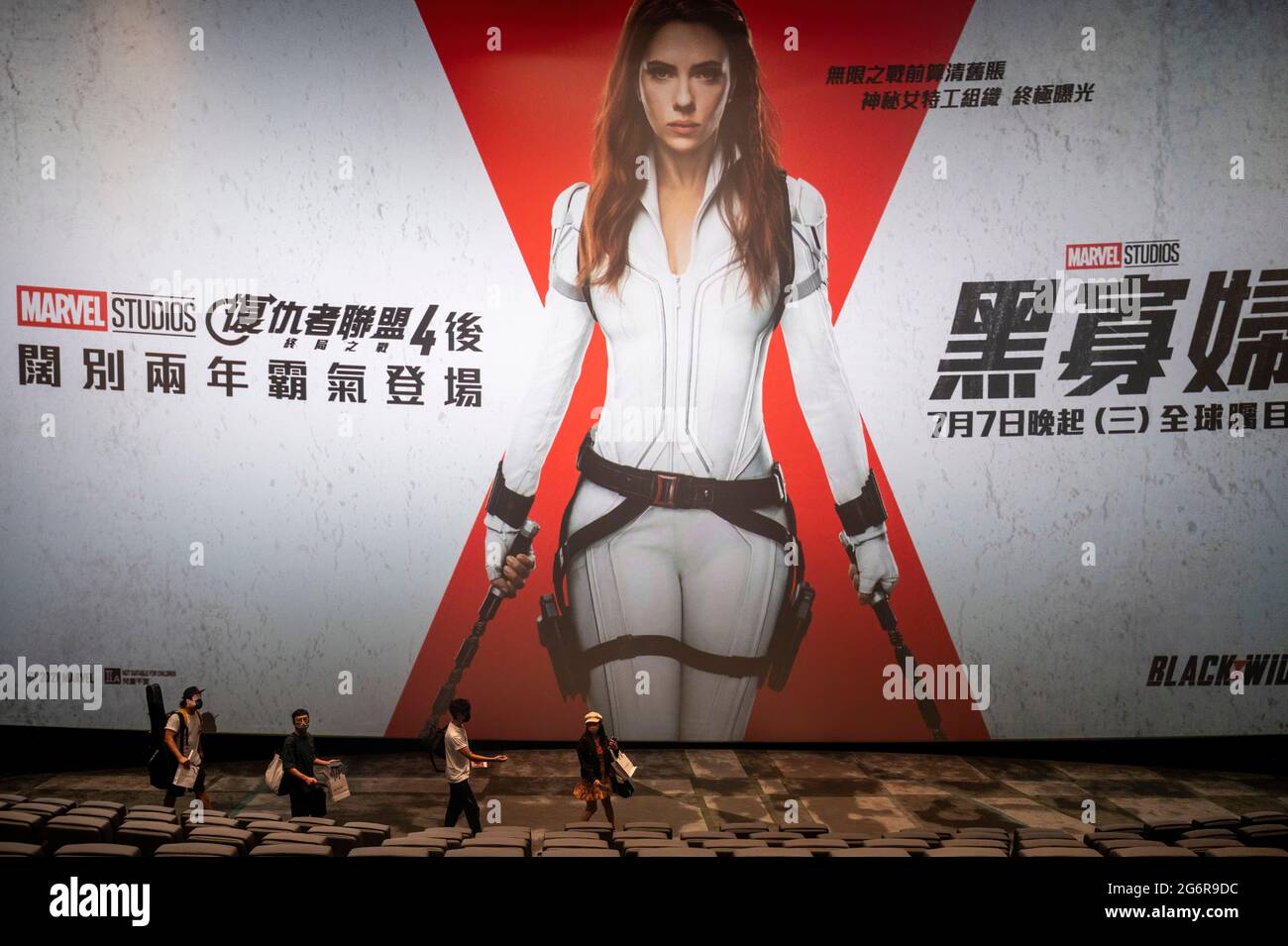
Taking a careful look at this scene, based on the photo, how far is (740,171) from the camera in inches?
322

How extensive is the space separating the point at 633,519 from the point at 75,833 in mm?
4521

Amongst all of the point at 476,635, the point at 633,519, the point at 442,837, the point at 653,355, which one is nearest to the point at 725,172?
the point at 653,355

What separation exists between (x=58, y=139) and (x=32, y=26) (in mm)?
899

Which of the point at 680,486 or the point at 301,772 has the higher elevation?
the point at 680,486

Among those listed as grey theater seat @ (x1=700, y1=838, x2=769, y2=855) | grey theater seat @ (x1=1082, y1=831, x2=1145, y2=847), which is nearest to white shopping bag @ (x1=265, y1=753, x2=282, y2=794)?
grey theater seat @ (x1=700, y1=838, x2=769, y2=855)

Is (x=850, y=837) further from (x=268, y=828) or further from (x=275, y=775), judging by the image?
(x=275, y=775)

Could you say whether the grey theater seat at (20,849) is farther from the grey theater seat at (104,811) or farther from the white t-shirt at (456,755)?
the white t-shirt at (456,755)

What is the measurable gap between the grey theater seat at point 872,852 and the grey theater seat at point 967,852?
12cm

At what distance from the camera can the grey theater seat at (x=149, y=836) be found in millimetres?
4699

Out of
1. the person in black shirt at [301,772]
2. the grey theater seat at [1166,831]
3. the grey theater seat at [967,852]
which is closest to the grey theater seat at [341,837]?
the person in black shirt at [301,772]

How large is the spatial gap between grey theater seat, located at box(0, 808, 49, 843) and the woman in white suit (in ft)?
13.0

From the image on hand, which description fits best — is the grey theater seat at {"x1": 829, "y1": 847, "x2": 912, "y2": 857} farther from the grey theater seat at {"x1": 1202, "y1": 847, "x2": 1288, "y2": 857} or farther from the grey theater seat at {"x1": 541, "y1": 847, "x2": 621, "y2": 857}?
the grey theater seat at {"x1": 1202, "y1": 847, "x2": 1288, "y2": 857}

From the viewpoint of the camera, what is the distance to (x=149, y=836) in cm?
471
